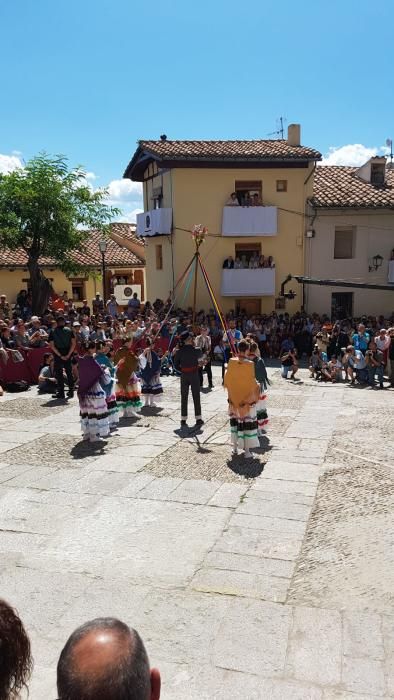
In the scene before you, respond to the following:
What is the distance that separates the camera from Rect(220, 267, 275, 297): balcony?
918 inches

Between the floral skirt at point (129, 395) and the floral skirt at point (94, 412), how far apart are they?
1.53 m

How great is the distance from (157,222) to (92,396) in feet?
51.8

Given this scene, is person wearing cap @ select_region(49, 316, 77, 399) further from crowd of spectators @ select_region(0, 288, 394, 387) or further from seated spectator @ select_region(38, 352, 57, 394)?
seated spectator @ select_region(38, 352, 57, 394)

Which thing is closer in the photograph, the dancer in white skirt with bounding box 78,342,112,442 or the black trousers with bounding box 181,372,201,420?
the dancer in white skirt with bounding box 78,342,112,442

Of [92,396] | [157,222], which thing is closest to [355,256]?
[157,222]

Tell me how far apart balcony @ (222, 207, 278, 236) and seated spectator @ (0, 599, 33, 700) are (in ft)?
73.2

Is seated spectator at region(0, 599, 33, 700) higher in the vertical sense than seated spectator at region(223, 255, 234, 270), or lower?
lower

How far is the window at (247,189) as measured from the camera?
2366 cm

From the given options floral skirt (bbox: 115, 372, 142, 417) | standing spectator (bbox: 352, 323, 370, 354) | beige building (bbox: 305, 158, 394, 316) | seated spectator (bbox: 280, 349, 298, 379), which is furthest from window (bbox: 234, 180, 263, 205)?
floral skirt (bbox: 115, 372, 142, 417)

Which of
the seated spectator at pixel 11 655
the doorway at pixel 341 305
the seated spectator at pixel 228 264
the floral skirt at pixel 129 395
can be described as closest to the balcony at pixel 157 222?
the seated spectator at pixel 228 264

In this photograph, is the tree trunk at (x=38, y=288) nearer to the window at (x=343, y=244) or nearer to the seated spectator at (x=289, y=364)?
the seated spectator at (x=289, y=364)

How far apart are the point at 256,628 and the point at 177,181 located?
20719mm

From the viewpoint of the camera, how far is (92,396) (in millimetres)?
9406

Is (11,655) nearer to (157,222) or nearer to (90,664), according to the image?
(90,664)
